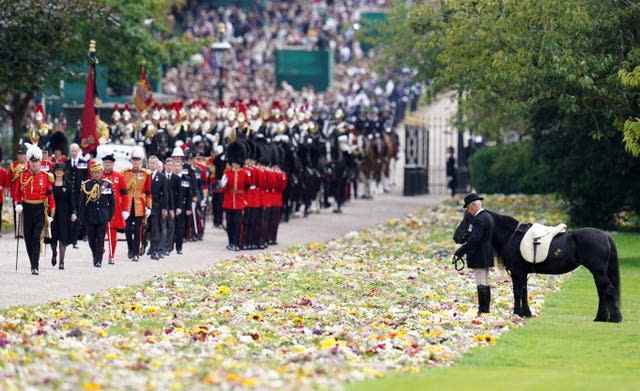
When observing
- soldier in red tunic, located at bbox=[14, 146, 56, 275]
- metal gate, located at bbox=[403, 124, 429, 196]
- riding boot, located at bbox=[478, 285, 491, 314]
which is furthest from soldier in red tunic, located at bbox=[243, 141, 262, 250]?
metal gate, located at bbox=[403, 124, 429, 196]

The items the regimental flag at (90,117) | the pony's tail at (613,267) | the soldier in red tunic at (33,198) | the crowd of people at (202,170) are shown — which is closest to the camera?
the pony's tail at (613,267)

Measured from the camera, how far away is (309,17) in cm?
8850

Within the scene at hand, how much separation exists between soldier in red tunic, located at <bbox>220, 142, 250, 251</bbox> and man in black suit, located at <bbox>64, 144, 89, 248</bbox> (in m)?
3.00

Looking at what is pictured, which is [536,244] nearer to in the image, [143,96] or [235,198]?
[235,198]

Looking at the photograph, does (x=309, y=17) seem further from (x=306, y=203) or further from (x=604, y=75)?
(x=604, y=75)

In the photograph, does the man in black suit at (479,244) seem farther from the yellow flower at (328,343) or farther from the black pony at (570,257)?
the yellow flower at (328,343)

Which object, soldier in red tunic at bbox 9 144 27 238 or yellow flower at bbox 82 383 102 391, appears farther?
soldier in red tunic at bbox 9 144 27 238

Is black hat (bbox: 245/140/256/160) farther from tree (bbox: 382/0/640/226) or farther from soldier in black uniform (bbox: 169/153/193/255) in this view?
tree (bbox: 382/0/640/226)

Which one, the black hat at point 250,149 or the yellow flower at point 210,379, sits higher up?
the black hat at point 250,149

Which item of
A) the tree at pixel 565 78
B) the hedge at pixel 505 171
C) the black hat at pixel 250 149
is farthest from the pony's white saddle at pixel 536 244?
the hedge at pixel 505 171

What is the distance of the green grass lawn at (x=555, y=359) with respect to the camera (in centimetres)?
1537

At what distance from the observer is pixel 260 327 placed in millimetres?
19406

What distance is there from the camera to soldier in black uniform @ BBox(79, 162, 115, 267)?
2744 cm

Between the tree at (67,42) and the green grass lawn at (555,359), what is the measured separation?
15.7 m
